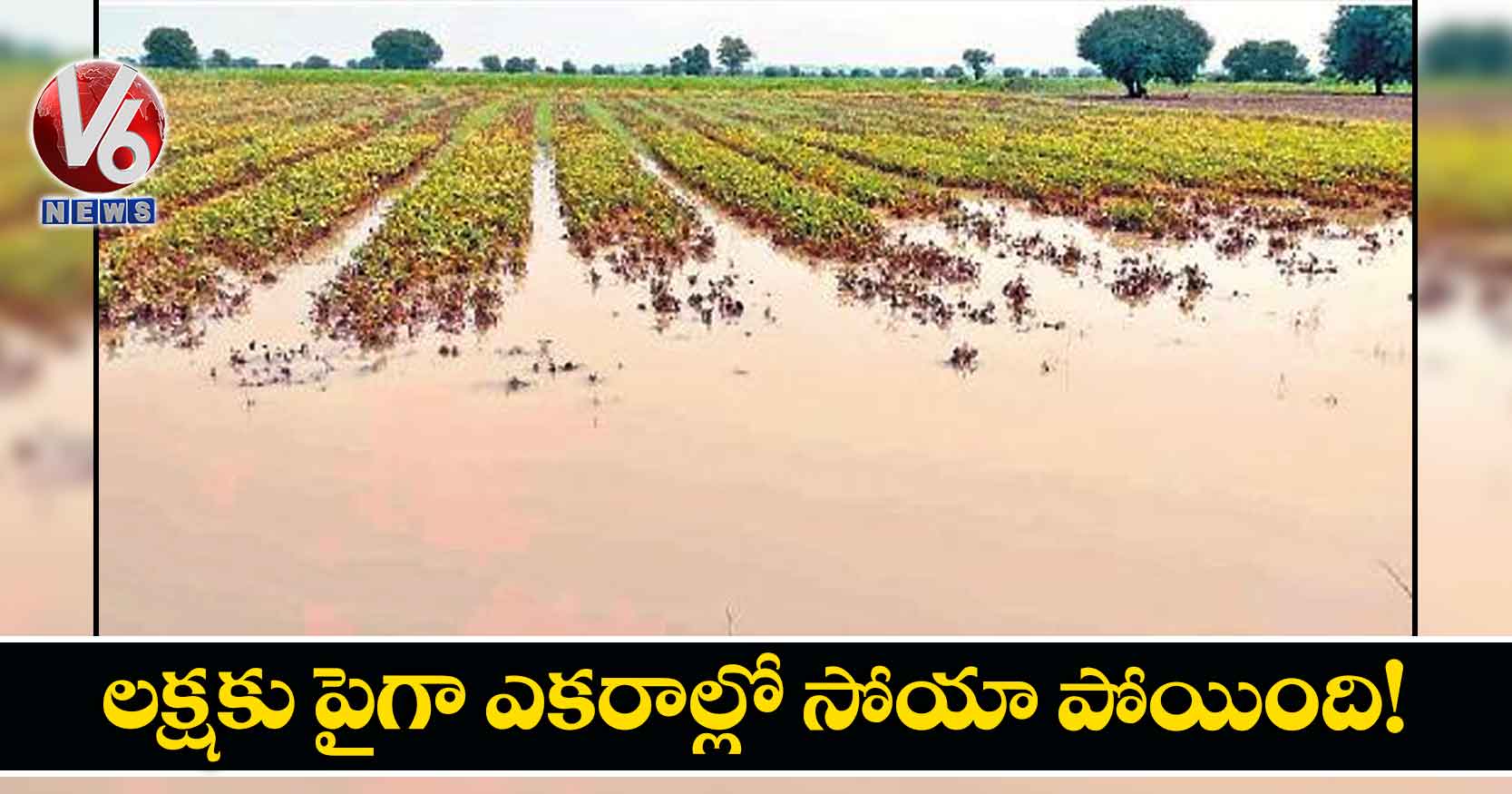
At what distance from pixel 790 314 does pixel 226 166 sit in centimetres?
1179

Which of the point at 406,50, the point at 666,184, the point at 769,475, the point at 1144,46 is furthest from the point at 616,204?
the point at 406,50

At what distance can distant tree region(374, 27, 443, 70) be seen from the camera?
5550 cm

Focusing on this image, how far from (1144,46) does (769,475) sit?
44.2 meters

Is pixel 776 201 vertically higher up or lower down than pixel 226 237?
higher up

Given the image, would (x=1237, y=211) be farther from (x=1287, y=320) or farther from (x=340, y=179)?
(x=340, y=179)

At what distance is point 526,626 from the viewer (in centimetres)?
509

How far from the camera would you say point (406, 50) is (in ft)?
183

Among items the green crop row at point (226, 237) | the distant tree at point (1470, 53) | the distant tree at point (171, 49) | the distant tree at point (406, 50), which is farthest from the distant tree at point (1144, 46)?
the distant tree at point (1470, 53)

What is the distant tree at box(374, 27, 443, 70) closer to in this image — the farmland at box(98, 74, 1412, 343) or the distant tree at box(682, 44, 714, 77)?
the distant tree at box(682, 44, 714, 77)

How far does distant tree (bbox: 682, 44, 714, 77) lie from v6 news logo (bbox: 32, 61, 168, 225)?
43.2 metres

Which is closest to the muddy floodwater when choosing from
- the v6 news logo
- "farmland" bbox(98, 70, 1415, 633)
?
"farmland" bbox(98, 70, 1415, 633)

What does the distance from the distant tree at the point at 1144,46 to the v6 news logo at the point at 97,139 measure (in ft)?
147

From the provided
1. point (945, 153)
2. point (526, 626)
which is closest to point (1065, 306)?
point (526, 626)

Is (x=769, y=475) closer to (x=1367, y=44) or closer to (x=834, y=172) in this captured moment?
(x=834, y=172)
